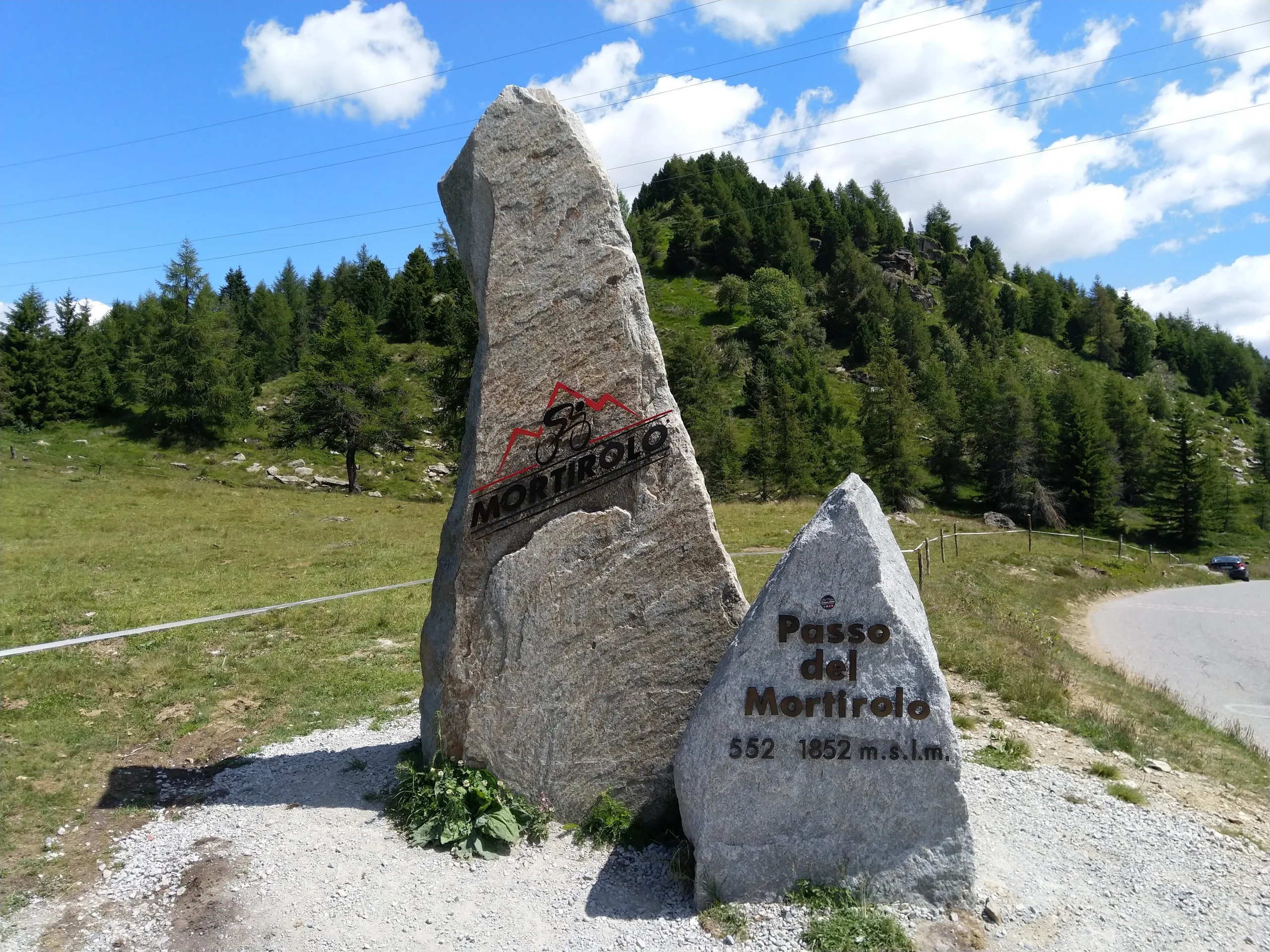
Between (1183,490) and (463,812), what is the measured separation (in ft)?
241

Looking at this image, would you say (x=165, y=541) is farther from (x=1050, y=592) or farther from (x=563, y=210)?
(x=1050, y=592)

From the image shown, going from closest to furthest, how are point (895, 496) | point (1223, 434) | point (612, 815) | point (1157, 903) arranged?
point (1157, 903) → point (612, 815) → point (895, 496) → point (1223, 434)

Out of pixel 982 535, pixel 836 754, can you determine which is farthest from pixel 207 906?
pixel 982 535

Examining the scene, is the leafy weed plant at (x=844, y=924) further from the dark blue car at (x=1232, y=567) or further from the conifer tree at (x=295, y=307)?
the conifer tree at (x=295, y=307)

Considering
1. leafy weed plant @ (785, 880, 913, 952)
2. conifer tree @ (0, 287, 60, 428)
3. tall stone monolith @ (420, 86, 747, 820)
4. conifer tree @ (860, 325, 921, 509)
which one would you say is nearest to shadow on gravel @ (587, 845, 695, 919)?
tall stone monolith @ (420, 86, 747, 820)

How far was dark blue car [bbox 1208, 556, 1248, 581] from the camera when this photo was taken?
45406 millimetres

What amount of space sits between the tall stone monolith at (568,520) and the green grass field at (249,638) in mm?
3770

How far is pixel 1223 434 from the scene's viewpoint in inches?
4277

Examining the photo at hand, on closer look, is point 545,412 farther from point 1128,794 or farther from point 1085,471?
point 1085,471

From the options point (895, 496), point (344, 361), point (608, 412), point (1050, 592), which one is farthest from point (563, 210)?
point (895, 496)

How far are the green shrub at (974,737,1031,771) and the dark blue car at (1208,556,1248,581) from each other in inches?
1735

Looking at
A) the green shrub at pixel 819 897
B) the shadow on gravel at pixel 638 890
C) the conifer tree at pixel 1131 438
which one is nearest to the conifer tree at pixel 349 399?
the shadow on gravel at pixel 638 890

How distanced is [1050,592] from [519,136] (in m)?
25.2

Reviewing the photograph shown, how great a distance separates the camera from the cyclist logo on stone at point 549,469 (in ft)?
24.0
